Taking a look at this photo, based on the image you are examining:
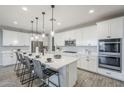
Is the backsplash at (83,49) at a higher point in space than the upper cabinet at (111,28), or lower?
lower

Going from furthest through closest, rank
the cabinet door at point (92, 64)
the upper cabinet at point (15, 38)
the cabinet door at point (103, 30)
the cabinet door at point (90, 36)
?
the upper cabinet at point (15, 38) < the cabinet door at point (90, 36) < the cabinet door at point (92, 64) < the cabinet door at point (103, 30)

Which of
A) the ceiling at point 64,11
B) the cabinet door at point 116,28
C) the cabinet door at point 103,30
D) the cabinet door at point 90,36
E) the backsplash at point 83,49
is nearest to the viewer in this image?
the ceiling at point 64,11

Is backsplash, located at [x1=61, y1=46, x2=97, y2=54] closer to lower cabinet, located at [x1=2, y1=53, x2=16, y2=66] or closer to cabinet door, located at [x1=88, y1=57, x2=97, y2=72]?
cabinet door, located at [x1=88, y1=57, x2=97, y2=72]

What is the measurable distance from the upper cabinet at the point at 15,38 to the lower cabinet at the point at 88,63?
13.8ft

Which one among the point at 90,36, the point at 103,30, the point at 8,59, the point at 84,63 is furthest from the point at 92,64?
the point at 8,59

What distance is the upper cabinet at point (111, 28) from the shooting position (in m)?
2.93

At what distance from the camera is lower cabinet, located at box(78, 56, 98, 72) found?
150 inches

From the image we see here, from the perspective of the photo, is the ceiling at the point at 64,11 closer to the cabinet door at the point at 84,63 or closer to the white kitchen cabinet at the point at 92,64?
the white kitchen cabinet at the point at 92,64

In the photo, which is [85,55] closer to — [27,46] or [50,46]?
[50,46]

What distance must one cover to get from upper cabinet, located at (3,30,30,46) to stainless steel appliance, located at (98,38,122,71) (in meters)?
5.05

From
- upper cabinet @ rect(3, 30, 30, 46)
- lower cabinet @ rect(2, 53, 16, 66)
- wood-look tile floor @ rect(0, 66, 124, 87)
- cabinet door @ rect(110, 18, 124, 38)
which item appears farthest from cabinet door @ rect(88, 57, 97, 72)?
lower cabinet @ rect(2, 53, 16, 66)

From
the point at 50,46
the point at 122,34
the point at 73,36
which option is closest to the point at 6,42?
the point at 50,46

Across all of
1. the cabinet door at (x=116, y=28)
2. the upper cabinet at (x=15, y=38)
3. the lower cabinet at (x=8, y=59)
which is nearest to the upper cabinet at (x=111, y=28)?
the cabinet door at (x=116, y=28)
